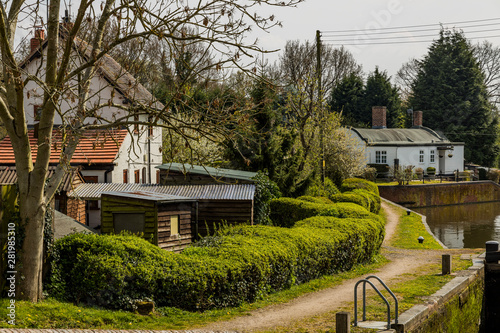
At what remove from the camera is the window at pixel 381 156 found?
54.2m

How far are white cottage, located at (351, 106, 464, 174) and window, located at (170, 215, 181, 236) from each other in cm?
3540

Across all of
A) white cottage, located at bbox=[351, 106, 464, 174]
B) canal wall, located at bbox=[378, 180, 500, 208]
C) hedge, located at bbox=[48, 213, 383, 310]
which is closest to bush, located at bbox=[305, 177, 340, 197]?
canal wall, located at bbox=[378, 180, 500, 208]

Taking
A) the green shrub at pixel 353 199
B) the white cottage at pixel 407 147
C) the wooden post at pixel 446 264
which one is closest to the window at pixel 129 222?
the wooden post at pixel 446 264

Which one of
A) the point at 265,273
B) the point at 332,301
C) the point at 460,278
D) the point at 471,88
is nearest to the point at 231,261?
the point at 265,273

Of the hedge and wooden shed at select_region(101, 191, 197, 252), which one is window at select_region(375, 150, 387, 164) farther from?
the hedge

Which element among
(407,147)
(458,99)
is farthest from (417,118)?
(407,147)

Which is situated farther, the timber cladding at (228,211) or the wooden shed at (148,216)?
the timber cladding at (228,211)

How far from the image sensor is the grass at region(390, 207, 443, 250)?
24656mm

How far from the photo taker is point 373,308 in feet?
39.4

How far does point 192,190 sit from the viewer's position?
20594 millimetres

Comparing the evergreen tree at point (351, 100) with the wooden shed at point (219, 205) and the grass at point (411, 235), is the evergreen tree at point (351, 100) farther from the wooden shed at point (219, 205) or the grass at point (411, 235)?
the wooden shed at point (219, 205)

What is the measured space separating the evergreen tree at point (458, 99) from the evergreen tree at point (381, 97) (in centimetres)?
422

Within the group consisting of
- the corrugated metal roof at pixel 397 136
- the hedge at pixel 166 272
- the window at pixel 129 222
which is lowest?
the hedge at pixel 166 272

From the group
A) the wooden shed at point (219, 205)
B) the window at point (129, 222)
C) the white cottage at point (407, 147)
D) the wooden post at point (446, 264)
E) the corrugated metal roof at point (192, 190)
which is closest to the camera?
the wooden post at point (446, 264)
